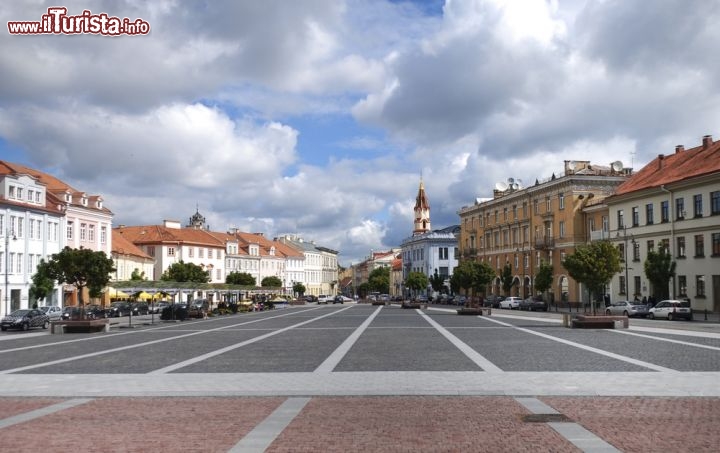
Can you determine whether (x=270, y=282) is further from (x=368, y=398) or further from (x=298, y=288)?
(x=368, y=398)

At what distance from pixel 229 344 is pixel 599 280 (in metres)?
18.8

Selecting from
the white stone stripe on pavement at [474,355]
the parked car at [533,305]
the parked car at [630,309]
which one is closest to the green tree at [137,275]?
the parked car at [533,305]

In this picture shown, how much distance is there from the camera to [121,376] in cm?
1583

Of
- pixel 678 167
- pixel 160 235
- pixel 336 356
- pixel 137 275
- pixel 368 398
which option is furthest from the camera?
pixel 160 235

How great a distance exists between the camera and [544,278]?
7269 cm

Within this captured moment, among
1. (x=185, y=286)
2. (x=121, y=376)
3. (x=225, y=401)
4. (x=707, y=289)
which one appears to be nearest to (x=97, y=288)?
(x=185, y=286)

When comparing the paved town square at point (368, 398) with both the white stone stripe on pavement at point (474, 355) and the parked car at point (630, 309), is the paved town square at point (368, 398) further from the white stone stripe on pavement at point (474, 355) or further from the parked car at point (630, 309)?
the parked car at point (630, 309)

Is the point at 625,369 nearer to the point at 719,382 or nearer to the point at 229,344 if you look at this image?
the point at 719,382

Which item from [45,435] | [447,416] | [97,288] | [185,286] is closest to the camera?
[45,435]

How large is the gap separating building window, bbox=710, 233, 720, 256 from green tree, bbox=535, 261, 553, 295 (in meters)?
24.3

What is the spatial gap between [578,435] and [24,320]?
38.2m

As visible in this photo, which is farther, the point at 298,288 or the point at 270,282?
the point at 298,288

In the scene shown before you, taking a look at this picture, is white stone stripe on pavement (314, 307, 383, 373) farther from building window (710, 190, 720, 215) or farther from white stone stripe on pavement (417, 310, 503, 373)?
building window (710, 190, 720, 215)

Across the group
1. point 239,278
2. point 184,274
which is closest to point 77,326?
point 184,274
